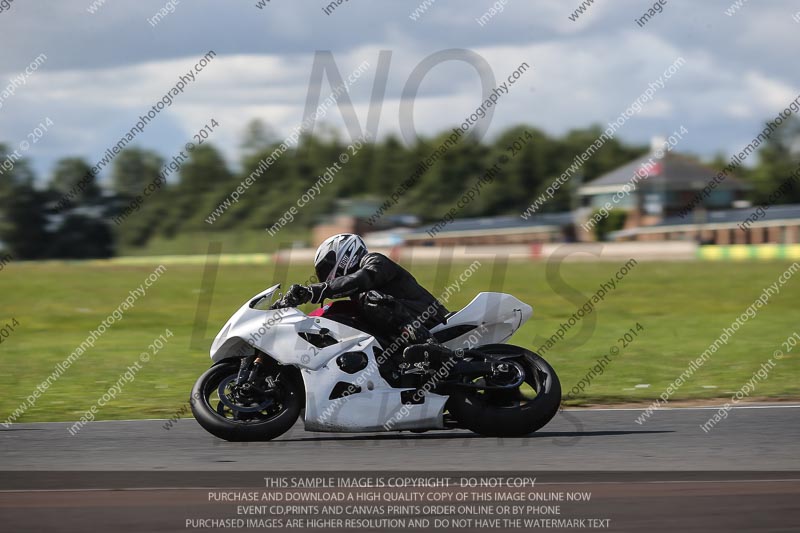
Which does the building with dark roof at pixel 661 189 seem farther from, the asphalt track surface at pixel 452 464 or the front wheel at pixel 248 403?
the front wheel at pixel 248 403

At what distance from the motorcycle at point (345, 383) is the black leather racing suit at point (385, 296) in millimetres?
170

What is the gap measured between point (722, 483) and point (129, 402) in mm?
7894

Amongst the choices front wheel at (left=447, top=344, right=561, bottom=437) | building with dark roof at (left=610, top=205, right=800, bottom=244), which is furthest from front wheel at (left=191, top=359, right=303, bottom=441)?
building with dark roof at (left=610, top=205, right=800, bottom=244)

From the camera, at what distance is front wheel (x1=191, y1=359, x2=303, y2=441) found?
360 inches

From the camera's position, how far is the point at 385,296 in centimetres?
938

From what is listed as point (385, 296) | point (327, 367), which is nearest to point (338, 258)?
point (385, 296)

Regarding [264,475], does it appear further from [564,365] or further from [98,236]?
[98,236]

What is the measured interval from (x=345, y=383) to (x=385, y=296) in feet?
2.52

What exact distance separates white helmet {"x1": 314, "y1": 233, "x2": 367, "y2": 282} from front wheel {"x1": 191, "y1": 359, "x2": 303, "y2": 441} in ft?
2.96

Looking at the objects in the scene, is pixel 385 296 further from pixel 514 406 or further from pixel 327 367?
pixel 514 406

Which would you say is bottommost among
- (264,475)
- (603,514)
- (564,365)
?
(564,365)

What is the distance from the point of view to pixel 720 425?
33.1 feet

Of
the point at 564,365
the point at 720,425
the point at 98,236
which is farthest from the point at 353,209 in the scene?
the point at 720,425

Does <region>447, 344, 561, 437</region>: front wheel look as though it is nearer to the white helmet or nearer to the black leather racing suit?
the black leather racing suit
